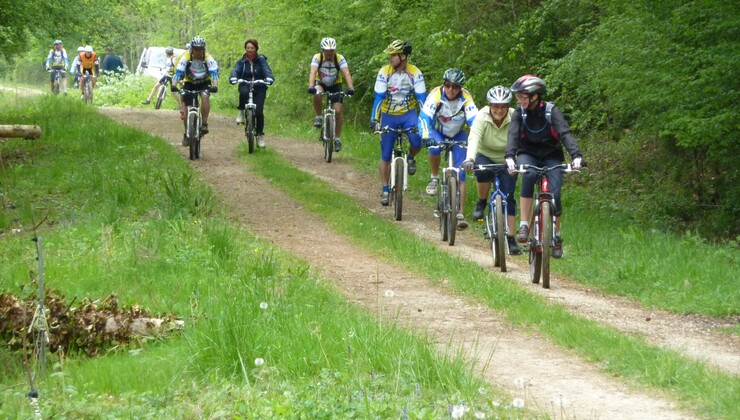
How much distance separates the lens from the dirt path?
6164 millimetres

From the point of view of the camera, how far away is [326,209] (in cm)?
1492

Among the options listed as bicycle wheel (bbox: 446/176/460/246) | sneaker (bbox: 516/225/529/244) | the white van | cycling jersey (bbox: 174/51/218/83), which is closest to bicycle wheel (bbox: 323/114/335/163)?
cycling jersey (bbox: 174/51/218/83)

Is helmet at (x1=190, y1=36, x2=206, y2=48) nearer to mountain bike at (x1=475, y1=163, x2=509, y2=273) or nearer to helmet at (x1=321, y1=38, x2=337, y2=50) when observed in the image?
helmet at (x1=321, y1=38, x2=337, y2=50)

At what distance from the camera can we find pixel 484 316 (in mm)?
8688

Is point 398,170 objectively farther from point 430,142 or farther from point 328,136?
point 328,136

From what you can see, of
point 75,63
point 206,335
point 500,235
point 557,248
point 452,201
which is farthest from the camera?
point 75,63

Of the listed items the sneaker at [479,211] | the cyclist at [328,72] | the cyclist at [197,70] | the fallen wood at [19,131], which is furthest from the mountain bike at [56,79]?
the fallen wood at [19,131]

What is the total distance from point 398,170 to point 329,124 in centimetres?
551

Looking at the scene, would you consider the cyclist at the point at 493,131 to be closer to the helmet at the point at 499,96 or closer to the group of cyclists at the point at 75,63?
the helmet at the point at 499,96

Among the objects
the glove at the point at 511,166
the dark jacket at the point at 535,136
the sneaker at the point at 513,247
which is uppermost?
the dark jacket at the point at 535,136

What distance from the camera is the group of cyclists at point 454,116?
1024 centimetres

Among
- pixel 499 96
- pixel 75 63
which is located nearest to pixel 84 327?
pixel 499 96

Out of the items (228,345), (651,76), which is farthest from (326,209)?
(228,345)

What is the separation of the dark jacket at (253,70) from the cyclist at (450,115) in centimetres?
675
